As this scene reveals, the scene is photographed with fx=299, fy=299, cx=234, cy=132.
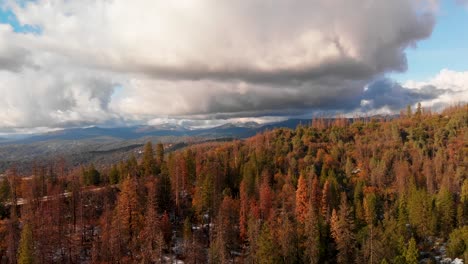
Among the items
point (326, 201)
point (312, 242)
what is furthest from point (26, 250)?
point (326, 201)

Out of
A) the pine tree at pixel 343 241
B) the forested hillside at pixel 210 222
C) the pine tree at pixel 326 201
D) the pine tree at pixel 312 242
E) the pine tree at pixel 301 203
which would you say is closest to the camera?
the forested hillside at pixel 210 222

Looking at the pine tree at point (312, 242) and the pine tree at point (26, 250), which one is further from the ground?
the pine tree at point (26, 250)

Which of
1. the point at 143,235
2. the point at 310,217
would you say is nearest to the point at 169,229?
the point at 143,235

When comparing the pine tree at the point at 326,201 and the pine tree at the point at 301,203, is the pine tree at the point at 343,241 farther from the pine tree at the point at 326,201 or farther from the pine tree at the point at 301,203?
the pine tree at the point at 301,203

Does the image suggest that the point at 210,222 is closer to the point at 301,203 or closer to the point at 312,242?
the point at 301,203

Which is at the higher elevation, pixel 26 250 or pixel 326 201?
pixel 26 250

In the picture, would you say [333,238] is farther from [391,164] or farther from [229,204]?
[391,164]

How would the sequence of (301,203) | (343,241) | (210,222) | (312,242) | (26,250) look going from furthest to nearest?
(301,203)
(210,222)
(343,241)
(312,242)
(26,250)

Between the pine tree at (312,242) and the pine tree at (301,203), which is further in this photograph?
the pine tree at (301,203)

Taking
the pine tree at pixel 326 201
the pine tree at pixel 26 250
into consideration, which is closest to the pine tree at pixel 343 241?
the pine tree at pixel 326 201

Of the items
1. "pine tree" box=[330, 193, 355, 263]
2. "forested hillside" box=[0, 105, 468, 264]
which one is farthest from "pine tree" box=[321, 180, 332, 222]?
"pine tree" box=[330, 193, 355, 263]

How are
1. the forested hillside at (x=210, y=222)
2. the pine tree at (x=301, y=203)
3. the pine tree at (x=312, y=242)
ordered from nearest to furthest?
1. the forested hillside at (x=210, y=222)
2. the pine tree at (x=312, y=242)
3. the pine tree at (x=301, y=203)

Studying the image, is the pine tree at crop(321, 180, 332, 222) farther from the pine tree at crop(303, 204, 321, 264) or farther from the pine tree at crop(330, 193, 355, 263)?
the pine tree at crop(303, 204, 321, 264)
